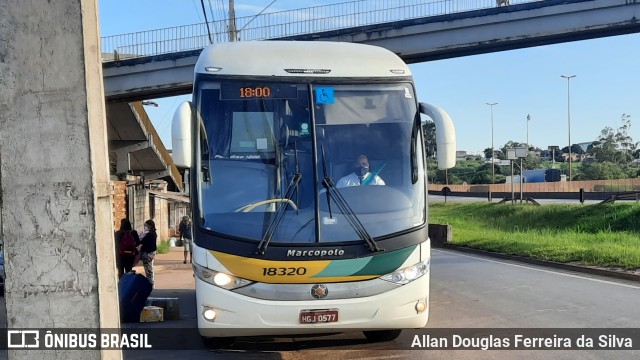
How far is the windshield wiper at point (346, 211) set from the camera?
6.80 m

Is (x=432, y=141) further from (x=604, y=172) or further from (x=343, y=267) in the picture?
(x=604, y=172)

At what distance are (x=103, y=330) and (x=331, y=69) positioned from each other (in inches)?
157

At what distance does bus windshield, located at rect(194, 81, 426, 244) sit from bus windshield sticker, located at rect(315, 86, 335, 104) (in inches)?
0.4

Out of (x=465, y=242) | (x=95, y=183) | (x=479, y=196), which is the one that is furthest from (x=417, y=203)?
(x=479, y=196)

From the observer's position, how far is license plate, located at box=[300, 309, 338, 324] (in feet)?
21.7

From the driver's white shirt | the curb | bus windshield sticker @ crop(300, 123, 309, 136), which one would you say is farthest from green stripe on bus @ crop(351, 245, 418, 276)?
the curb

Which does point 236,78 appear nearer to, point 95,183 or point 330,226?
point 330,226

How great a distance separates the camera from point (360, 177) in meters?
7.14

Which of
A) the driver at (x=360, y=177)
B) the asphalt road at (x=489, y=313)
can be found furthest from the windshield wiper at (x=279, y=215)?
the asphalt road at (x=489, y=313)

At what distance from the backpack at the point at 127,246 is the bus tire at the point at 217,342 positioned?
737 cm

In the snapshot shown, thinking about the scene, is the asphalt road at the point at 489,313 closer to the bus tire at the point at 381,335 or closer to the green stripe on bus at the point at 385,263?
the bus tire at the point at 381,335

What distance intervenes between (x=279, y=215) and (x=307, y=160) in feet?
2.22

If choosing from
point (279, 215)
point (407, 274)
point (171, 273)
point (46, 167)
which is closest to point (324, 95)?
point (279, 215)

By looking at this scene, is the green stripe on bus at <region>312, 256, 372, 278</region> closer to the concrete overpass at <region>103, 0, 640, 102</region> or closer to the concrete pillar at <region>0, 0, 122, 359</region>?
the concrete pillar at <region>0, 0, 122, 359</region>
